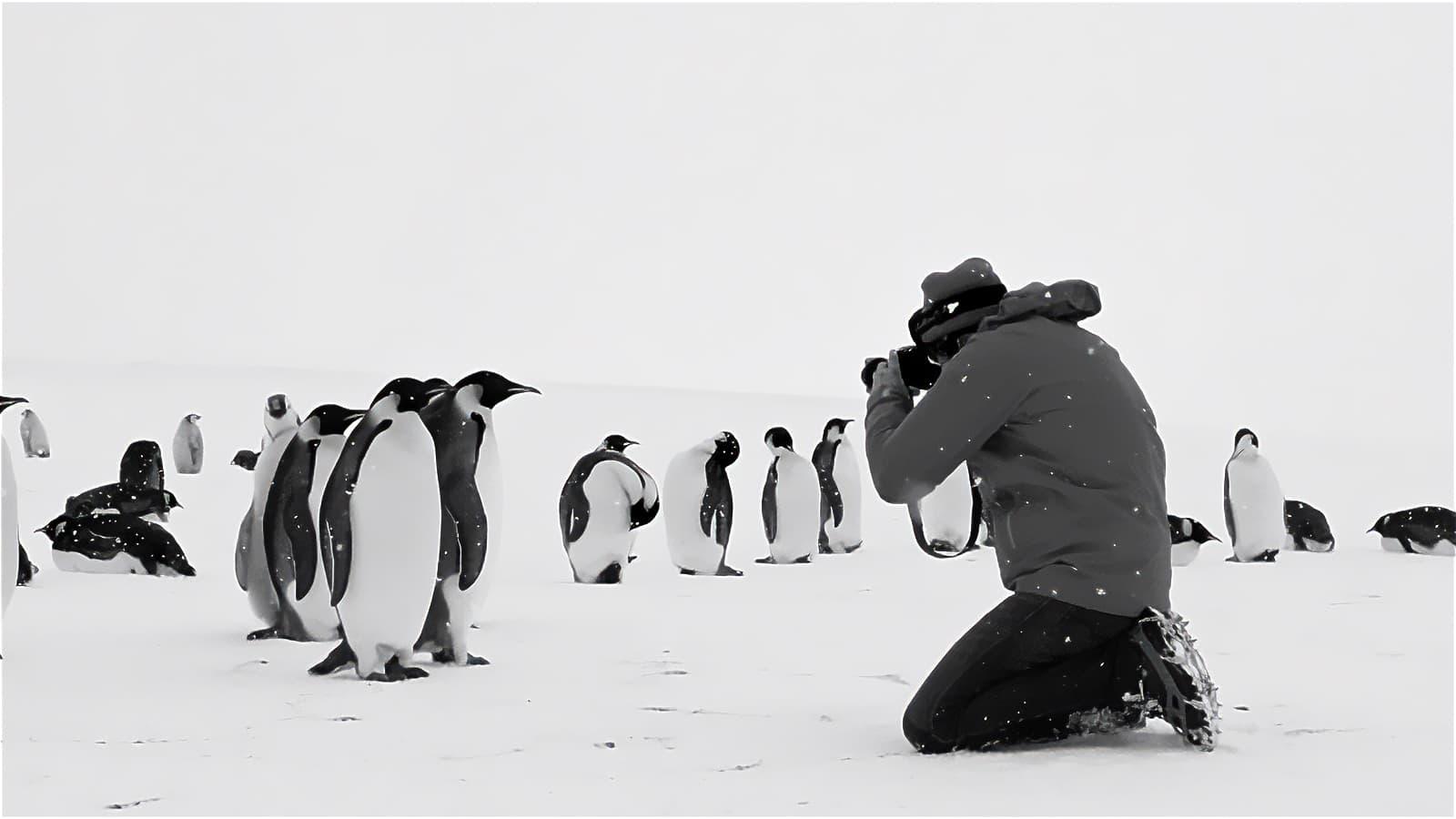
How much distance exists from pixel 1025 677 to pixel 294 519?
2909 millimetres

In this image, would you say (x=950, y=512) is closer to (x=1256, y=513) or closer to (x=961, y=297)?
(x=1256, y=513)

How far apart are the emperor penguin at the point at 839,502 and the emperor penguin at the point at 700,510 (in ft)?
6.78

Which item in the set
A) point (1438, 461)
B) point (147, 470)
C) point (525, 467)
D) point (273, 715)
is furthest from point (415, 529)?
point (1438, 461)

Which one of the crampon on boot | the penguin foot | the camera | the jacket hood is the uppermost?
the jacket hood

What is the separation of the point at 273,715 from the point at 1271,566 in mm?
6956

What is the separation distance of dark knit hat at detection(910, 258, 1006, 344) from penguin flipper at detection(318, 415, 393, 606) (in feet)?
6.87

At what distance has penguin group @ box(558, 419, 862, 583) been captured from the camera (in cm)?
812

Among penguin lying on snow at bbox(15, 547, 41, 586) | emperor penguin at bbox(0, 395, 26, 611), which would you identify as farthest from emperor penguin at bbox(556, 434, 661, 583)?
emperor penguin at bbox(0, 395, 26, 611)

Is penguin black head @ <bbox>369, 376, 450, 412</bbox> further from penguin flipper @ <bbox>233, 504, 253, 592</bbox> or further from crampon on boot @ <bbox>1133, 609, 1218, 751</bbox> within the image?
crampon on boot @ <bbox>1133, 609, 1218, 751</bbox>

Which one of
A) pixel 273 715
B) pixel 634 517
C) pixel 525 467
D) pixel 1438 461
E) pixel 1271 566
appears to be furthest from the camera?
pixel 1438 461

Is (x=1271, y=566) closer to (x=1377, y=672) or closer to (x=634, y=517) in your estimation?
(x=634, y=517)

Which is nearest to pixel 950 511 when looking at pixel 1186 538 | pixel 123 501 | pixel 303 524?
pixel 1186 538

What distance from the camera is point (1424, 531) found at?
1006 cm

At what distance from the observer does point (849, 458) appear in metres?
11.4
